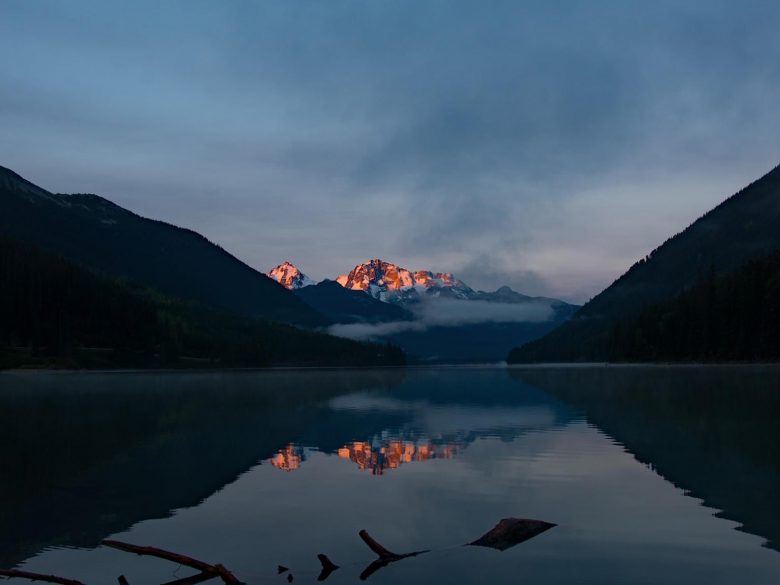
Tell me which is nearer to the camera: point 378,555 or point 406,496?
point 378,555

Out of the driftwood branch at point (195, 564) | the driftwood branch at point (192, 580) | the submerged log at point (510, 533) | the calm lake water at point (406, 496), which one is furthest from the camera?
the submerged log at point (510, 533)

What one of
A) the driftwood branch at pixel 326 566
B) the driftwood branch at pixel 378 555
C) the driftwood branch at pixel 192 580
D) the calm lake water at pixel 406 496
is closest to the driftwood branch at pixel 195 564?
the driftwood branch at pixel 192 580

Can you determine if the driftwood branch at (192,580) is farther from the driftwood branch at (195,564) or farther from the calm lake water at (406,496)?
the calm lake water at (406,496)

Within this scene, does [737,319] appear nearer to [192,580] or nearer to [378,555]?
[378,555]

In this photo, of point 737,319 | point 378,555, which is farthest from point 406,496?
point 737,319

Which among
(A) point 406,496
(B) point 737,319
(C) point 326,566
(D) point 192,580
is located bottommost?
(D) point 192,580

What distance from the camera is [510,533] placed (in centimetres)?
1997

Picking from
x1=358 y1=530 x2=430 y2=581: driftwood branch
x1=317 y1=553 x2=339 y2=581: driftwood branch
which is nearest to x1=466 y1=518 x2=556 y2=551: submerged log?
x1=358 y1=530 x2=430 y2=581: driftwood branch

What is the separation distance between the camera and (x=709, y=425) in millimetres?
45438

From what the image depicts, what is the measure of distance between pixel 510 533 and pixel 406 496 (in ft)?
22.5

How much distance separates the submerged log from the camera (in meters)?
19.6

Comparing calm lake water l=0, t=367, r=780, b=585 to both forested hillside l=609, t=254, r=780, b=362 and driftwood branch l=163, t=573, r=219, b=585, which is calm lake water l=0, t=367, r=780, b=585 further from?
forested hillside l=609, t=254, r=780, b=362

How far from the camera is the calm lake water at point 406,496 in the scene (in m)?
18.2

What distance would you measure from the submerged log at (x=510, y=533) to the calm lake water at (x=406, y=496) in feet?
0.88
